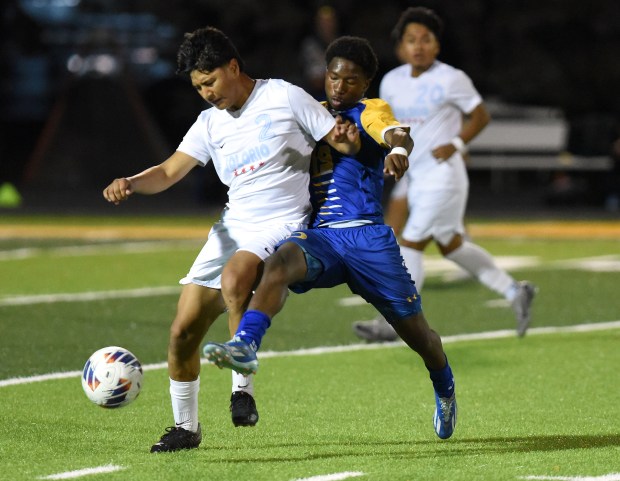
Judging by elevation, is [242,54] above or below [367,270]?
below

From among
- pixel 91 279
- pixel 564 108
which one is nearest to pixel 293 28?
pixel 564 108

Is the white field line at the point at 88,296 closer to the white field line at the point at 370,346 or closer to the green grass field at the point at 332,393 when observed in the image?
the green grass field at the point at 332,393

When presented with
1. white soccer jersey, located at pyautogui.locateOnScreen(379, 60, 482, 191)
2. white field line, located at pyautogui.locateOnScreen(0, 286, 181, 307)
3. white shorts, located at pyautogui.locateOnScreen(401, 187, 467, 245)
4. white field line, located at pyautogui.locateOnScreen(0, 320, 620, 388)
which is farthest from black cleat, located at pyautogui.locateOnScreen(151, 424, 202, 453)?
white field line, located at pyautogui.locateOnScreen(0, 286, 181, 307)

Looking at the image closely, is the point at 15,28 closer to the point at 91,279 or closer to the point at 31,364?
the point at 91,279

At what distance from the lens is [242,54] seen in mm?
32219

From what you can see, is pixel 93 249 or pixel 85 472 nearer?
pixel 85 472

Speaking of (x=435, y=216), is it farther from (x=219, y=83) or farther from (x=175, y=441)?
(x=175, y=441)

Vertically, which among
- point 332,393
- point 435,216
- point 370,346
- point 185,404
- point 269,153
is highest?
point 269,153

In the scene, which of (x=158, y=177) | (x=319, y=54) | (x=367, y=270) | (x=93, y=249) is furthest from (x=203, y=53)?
(x=319, y=54)

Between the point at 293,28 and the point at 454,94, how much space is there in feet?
71.1

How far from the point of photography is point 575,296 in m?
13.6

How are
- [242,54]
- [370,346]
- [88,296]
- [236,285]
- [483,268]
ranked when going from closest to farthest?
1. [236,285]
2. [370,346]
3. [483,268]
4. [88,296]
5. [242,54]

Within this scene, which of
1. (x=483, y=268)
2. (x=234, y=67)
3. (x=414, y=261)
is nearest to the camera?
(x=234, y=67)

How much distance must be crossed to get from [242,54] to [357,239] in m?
25.7
